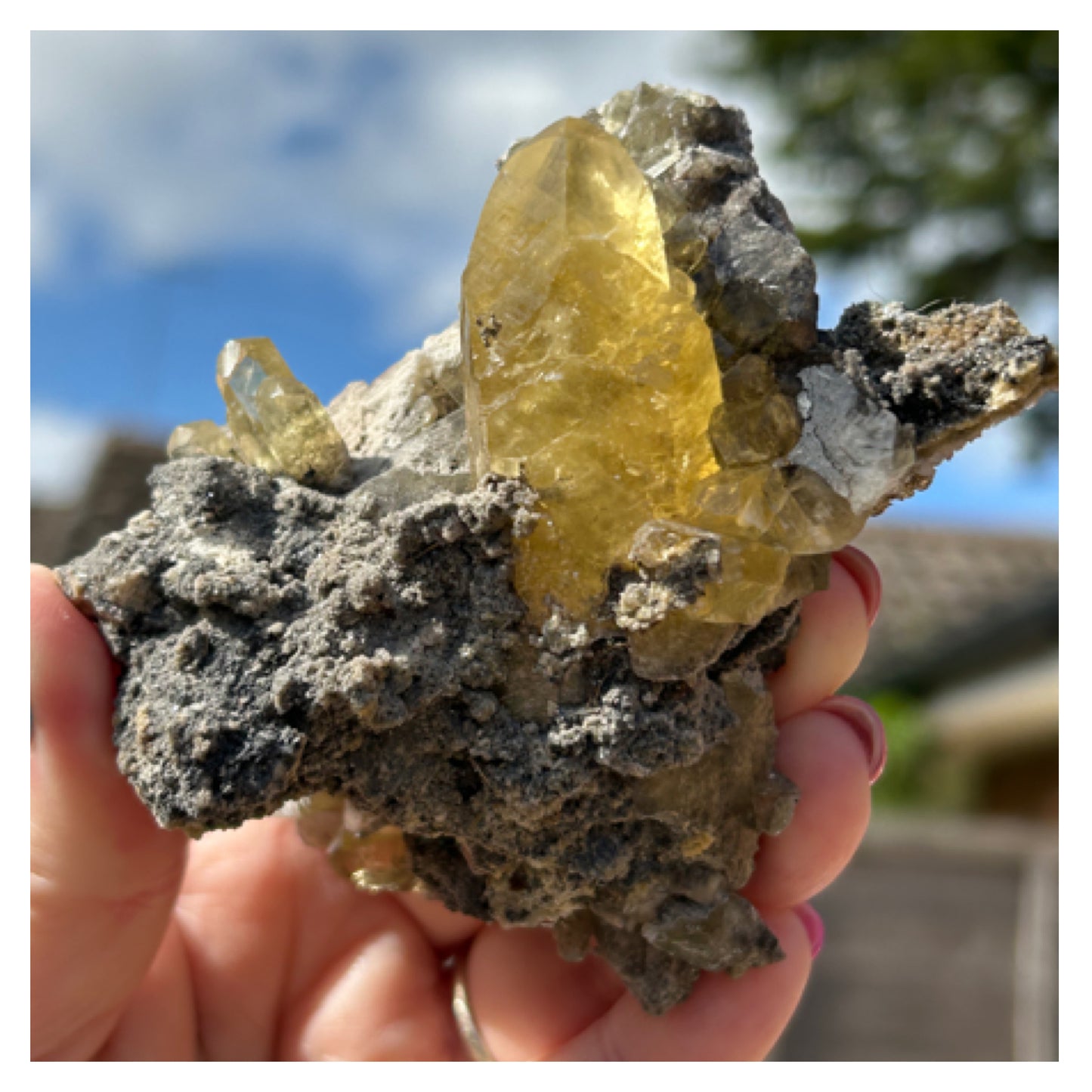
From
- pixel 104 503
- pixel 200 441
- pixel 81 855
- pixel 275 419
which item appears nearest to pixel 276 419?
pixel 275 419

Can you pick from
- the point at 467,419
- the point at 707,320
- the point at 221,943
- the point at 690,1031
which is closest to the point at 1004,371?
the point at 707,320

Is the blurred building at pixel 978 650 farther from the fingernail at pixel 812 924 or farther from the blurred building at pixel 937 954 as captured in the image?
the fingernail at pixel 812 924

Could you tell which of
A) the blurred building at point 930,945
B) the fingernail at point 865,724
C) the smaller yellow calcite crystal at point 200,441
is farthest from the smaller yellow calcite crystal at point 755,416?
the blurred building at point 930,945

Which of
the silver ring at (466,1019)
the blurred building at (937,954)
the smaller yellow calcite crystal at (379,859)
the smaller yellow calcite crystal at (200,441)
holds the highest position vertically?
the smaller yellow calcite crystal at (200,441)

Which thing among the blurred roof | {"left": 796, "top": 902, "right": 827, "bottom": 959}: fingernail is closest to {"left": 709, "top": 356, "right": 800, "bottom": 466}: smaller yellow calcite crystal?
{"left": 796, "top": 902, "right": 827, "bottom": 959}: fingernail

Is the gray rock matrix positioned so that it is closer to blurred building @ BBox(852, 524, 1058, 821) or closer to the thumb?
the thumb

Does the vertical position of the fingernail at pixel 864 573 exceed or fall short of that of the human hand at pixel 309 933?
it exceeds it
